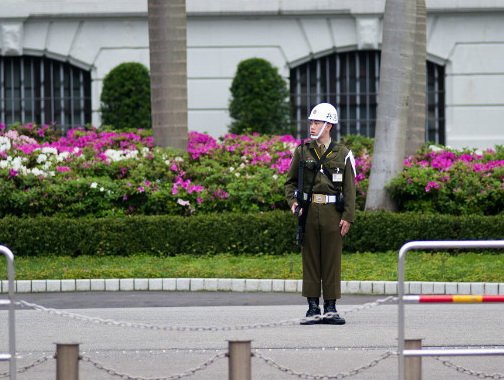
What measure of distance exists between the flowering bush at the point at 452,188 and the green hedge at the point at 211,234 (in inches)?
31.9

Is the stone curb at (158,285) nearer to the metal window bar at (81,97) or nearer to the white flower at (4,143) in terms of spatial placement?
the white flower at (4,143)

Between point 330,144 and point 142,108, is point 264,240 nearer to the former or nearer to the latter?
point 330,144

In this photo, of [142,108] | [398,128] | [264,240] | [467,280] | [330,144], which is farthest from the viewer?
[142,108]

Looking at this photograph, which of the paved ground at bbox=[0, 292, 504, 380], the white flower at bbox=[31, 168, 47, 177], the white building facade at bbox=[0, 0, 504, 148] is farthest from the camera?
the white building facade at bbox=[0, 0, 504, 148]

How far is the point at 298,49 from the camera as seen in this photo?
28688 millimetres

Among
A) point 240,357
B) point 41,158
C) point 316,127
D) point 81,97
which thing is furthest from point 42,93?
point 240,357

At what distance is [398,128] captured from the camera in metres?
20.1

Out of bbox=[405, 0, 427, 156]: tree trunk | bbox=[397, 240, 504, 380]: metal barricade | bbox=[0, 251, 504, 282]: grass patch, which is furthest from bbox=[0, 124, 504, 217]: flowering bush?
bbox=[397, 240, 504, 380]: metal barricade

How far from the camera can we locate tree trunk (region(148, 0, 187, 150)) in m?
21.1

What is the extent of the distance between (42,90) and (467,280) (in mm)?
14984

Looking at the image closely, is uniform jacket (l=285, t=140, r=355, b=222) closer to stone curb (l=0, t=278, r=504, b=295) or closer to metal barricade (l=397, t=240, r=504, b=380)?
stone curb (l=0, t=278, r=504, b=295)

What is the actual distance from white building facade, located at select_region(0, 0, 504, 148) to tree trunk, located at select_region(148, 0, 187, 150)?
7148 mm

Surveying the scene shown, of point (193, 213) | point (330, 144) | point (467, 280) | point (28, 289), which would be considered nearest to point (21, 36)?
point (193, 213)

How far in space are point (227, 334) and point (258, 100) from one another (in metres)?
15.4
